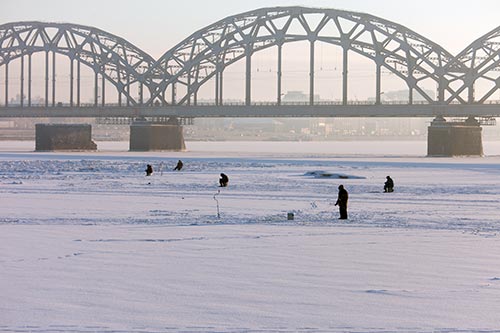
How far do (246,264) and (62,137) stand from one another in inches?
4227

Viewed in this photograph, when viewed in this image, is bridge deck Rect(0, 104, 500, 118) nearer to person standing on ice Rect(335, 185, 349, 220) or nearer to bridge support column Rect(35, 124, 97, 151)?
bridge support column Rect(35, 124, 97, 151)

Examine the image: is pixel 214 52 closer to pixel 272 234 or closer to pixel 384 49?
pixel 384 49

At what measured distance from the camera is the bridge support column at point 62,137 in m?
122

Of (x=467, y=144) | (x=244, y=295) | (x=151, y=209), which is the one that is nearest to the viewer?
(x=244, y=295)

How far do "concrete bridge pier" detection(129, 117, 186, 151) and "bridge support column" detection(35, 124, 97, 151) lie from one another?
19.3 feet

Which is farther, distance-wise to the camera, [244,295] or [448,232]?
[448,232]

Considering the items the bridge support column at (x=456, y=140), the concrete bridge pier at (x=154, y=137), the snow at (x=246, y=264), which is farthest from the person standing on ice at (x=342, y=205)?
the concrete bridge pier at (x=154, y=137)

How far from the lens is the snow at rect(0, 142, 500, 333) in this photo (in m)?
13.3

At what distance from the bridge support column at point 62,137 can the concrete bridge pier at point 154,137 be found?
590cm

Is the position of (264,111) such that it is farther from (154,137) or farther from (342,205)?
(342,205)

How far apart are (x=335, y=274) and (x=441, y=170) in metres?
52.1

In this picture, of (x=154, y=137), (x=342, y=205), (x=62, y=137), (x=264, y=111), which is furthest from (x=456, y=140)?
(x=342, y=205)

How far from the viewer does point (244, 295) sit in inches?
587

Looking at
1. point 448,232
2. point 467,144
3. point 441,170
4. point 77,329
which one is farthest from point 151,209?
point 467,144
